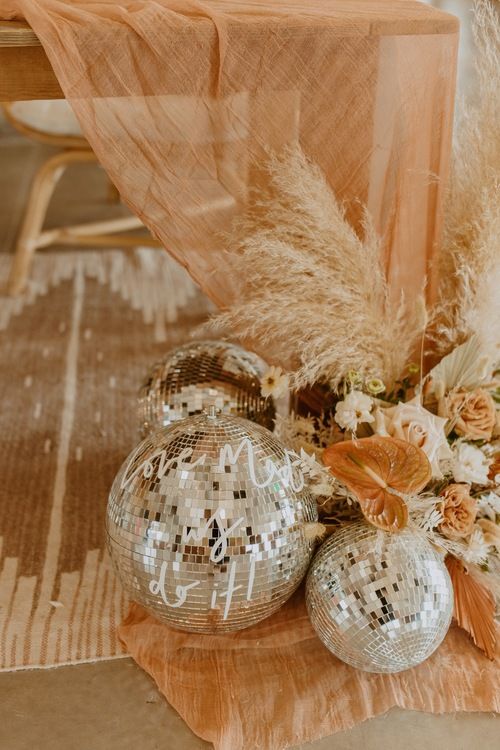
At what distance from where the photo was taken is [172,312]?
194cm

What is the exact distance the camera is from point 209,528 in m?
0.93

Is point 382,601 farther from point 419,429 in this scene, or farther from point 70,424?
point 70,424

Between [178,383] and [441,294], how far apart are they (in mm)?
410

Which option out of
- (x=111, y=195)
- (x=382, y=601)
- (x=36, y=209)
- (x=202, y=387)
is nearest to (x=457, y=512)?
(x=382, y=601)

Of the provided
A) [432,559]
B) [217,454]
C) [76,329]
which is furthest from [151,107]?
[76,329]

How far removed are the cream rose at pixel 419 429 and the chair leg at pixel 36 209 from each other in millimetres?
1122

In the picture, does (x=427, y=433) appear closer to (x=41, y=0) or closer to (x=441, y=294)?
(x=441, y=294)

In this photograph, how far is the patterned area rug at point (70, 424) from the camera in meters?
1.06

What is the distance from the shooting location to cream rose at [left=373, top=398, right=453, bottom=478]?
1.03 metres

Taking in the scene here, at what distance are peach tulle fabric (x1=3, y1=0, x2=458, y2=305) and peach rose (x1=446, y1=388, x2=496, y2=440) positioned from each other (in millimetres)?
246

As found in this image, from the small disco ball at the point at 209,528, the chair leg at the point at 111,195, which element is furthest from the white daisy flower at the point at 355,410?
the chair leg at the point at 111,195

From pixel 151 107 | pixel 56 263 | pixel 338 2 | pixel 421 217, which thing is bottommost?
pixel 56 263

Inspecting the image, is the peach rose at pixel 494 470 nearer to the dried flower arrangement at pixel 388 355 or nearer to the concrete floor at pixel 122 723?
the dried flower arrangement at pixel 388 355

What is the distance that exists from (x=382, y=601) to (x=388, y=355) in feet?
1.11
